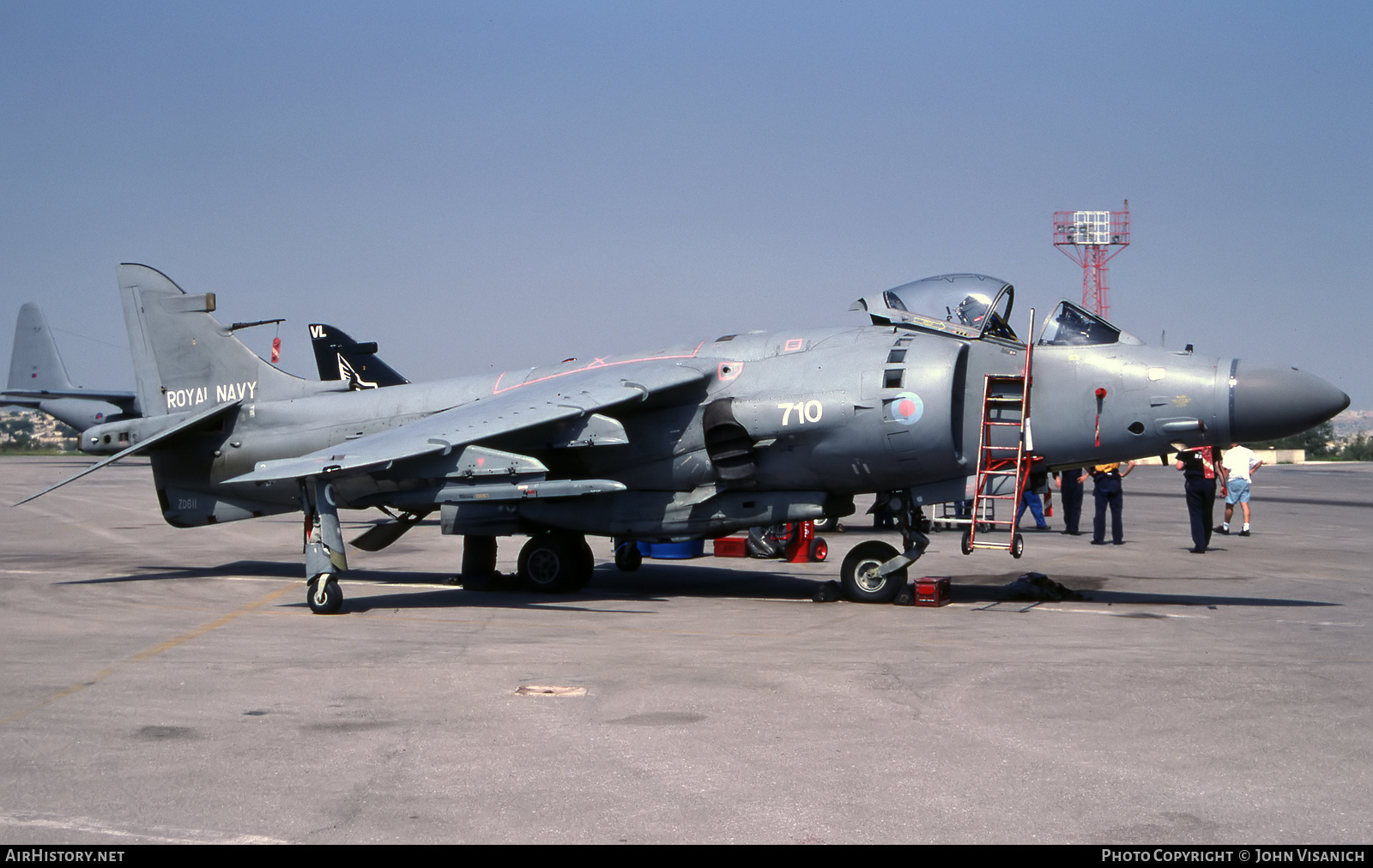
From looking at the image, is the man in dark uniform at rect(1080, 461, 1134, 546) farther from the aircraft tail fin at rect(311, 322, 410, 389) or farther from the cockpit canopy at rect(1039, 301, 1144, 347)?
the aircraft tail fin at rect(311, 322, 410, 389)

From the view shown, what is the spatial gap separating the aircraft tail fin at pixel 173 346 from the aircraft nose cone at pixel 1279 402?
12.5 metres

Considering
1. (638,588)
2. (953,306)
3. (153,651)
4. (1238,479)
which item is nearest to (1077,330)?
(953,306)

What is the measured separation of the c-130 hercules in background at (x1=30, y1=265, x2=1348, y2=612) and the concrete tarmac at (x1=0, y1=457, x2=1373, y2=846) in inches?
37.4

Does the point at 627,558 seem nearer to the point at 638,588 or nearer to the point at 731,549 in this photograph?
the point at 638,588

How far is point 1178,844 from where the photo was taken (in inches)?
199

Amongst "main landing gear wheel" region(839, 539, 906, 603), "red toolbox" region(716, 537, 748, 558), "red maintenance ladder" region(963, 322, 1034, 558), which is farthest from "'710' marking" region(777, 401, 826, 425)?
"red toolbox" region(716, 537, 748, 558)

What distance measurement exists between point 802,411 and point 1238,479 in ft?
43.7

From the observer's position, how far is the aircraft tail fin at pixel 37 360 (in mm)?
53812

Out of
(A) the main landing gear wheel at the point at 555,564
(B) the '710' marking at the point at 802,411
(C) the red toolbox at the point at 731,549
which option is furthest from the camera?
(C) the red toolbox at the point at 731,549

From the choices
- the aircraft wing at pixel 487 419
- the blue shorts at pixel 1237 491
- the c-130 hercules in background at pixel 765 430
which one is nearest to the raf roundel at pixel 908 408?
the c-130 hercules in background at pixel 765 430

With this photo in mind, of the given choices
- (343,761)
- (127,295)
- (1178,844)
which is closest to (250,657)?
(343,761)

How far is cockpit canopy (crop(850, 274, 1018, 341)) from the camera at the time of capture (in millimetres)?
13234

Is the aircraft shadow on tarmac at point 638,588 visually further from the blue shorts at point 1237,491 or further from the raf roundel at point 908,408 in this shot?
the blue shorts at point 1237,491

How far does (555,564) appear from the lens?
583 inches
